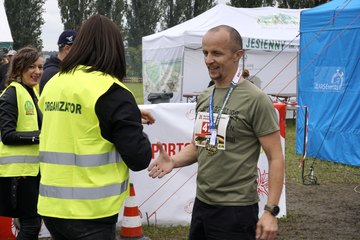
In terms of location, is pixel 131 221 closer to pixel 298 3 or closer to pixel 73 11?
pixel 298 3

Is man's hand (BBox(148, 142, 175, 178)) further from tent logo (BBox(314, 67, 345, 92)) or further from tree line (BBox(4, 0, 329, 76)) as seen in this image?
tree line (BBox(4, 0, 329, 76))

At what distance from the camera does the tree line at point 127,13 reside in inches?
1520

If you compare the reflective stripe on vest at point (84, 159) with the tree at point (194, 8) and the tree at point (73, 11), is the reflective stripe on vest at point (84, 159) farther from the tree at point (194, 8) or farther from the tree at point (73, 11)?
the tree at point (194, 8)

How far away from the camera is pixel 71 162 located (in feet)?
8.20

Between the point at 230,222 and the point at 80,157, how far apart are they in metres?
0.87

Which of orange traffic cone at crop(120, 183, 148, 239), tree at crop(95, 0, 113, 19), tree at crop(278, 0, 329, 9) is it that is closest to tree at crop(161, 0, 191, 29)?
tree at crop(95, 0, 113, 19)

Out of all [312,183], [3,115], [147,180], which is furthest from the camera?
[312,183]

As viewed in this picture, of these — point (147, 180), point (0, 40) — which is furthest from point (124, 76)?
point (0, 40)

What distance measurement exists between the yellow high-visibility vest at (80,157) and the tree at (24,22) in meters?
37.6

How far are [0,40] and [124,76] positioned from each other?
13.5m

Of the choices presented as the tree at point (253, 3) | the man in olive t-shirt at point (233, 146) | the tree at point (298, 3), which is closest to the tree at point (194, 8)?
the tree at point (253, 3)

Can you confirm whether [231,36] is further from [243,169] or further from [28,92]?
[28,92]

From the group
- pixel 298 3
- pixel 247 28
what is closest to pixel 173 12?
pixel 298 3

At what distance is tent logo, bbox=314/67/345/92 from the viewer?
10039mm
